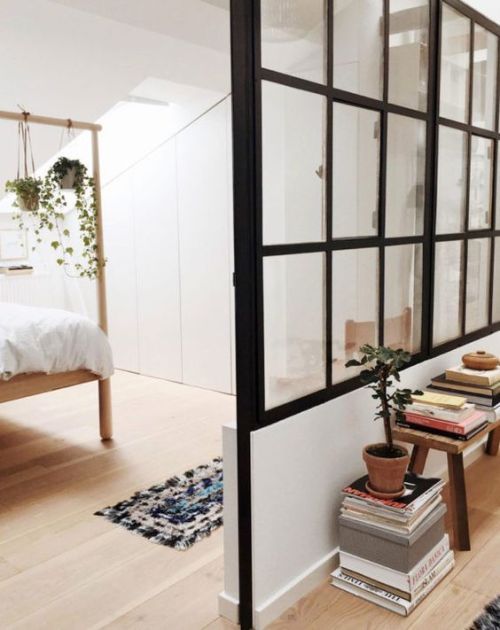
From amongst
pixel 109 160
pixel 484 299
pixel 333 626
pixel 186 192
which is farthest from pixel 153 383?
pixel 333 626

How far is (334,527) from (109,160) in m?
3.61

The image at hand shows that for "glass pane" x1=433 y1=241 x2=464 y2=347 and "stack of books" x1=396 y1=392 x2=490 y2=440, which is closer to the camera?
"stack of books" x1=396 y1=392 x2=490 y2=440

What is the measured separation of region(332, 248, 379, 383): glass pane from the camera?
7.30ft

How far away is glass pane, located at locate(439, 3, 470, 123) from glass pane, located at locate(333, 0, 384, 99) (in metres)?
0.51

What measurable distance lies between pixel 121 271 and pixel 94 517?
106 inches

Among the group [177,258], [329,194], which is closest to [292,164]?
[329,194]

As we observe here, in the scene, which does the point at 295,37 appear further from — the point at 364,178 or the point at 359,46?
the point at 364,178

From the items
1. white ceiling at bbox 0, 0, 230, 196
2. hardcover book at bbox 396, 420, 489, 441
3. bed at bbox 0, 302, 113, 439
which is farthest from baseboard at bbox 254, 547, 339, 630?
white ceiling at bbox 0, 0, 230, 196

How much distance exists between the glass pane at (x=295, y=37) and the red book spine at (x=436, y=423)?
3.98 ft

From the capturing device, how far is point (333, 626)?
1.95 meters

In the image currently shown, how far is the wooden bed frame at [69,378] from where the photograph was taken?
123 inches

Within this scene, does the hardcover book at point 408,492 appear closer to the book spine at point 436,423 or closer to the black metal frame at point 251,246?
the book spine at point 436,423

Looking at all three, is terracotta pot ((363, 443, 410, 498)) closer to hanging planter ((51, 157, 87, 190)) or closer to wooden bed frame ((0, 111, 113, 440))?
wooden bed frame ((0, 111, 113, 440))

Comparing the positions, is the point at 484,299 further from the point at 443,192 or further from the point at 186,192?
the point at 186,192
